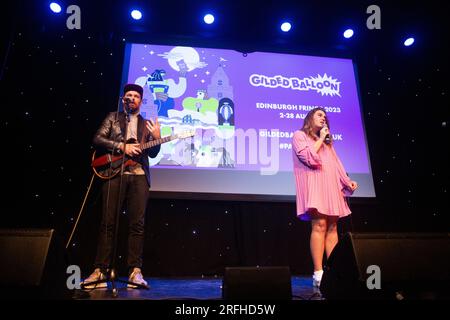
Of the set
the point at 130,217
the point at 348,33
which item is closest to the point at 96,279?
the point at 130,217

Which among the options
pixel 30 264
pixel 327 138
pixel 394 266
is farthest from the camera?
pixel 327 138

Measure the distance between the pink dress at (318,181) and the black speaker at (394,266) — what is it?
878 millimetres

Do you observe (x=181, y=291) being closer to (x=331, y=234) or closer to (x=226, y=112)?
(x=331, y=234)

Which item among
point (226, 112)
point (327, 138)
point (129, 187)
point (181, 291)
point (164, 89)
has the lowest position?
point (181, 291)

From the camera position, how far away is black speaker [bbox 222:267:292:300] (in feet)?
6.42

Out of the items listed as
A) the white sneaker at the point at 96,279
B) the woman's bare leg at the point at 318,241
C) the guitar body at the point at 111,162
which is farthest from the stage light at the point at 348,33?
the white sneaker at the point at 96,279

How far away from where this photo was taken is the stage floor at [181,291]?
2422 mm

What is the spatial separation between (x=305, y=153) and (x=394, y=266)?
129cm

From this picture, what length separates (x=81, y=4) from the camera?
408 cm

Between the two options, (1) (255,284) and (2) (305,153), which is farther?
(2) (305,153)

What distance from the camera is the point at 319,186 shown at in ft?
10.2
